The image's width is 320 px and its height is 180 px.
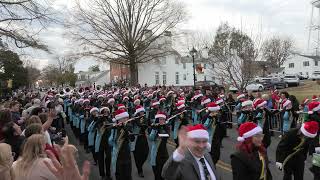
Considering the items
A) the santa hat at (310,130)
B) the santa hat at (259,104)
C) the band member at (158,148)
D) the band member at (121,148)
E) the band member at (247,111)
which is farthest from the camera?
the santa hat at (259,104)

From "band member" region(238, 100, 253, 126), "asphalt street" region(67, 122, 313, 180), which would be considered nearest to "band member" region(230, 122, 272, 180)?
"asphalt street" region(67, 122, 313, 180)

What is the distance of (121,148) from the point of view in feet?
28.5

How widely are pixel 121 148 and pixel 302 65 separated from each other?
8677 cm

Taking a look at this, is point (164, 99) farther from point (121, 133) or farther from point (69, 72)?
point (69, 72)

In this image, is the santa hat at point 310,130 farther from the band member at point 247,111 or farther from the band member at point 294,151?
the band member at point 247,111

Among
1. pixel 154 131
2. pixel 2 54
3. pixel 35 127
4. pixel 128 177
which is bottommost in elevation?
pixel 128 177

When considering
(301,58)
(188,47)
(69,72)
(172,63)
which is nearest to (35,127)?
(188,47)

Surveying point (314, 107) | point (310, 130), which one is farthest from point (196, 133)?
point (314, 107)

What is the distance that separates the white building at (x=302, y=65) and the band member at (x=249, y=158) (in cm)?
8563

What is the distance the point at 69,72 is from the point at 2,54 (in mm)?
67620

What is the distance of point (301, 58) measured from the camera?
293ft

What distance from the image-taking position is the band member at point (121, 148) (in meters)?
8.60

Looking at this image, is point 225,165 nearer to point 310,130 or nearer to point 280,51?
point 310,130

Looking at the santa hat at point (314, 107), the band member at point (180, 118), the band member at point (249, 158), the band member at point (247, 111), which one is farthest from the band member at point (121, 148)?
the santa hat at point (314, 107)
